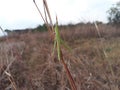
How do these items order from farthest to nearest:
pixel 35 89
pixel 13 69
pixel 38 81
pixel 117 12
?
pixel 117 12 → pixel 13 69 → pixel 38 81 → pixel 35 89

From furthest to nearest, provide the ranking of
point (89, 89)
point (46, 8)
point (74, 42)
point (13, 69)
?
point (74, 42)
point (13, 69)
point (89, 89)
point (46, 8)

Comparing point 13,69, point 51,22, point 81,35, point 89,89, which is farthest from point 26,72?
point 81,35

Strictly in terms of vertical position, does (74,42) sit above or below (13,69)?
below

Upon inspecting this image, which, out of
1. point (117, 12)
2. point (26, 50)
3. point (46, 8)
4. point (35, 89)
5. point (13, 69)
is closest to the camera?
point (46, 8)

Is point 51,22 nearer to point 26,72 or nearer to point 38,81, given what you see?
point 38,81

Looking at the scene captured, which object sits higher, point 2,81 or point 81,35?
point 2,81

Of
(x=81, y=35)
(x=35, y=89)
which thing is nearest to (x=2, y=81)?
(x=35, y=89)

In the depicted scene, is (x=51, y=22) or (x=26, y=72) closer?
(x=51, y=22)

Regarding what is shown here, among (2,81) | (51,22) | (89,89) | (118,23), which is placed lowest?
(118,23)

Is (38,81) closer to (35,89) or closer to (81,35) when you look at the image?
(35,89)
